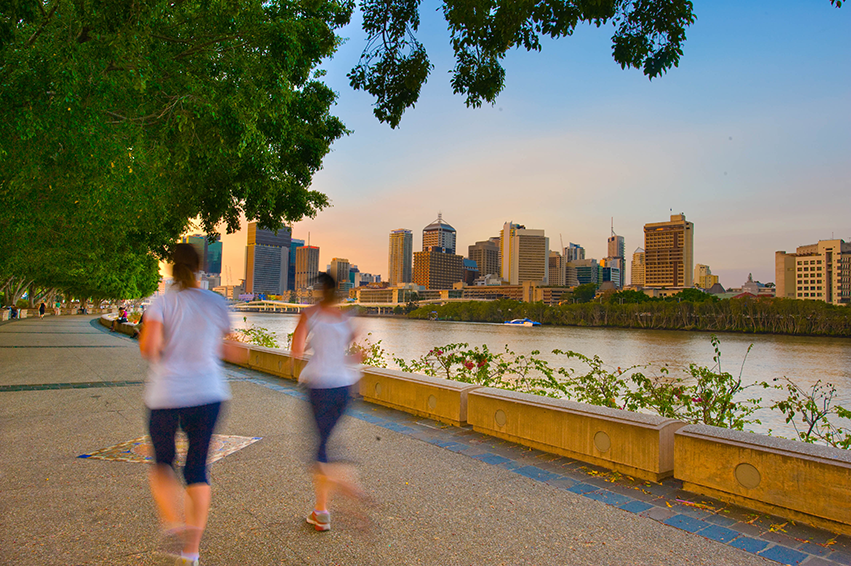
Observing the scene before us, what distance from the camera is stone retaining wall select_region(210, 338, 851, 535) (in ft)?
12.1

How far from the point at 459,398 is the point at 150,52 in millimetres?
7514

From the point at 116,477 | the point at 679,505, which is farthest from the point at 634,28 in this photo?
the point at 116,477

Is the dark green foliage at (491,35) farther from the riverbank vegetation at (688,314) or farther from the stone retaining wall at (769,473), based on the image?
the riverbank vegetation at (688,314)

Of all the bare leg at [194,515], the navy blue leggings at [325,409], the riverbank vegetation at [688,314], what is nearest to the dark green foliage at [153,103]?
the navy blue leggings at [325,409]

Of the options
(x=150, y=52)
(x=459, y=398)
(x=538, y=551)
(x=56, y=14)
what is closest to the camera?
(x=538, y=551)

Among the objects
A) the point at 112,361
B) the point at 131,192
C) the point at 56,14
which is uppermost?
the point at 56,14

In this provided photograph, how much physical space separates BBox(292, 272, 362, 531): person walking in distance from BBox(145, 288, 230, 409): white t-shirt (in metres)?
0.80

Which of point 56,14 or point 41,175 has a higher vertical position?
point 56,14

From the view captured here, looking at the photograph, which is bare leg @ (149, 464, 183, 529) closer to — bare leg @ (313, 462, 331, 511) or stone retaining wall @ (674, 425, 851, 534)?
bare leg @ (313, 462, 331, 511)

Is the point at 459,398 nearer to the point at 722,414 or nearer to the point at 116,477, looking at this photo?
the point at 722,414

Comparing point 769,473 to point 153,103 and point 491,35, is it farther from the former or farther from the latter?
point 153,103

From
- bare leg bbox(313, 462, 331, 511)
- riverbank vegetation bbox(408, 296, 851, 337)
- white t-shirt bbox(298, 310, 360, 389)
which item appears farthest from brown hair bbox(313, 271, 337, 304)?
riverbank vegetation bbox(408, 296, 851, 337)

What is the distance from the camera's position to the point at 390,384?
800 cm

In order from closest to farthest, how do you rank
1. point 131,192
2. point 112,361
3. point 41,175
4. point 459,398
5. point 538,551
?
point 538,551 < point 459,398 < point 41,175 < point 131,192 < point 112,361
